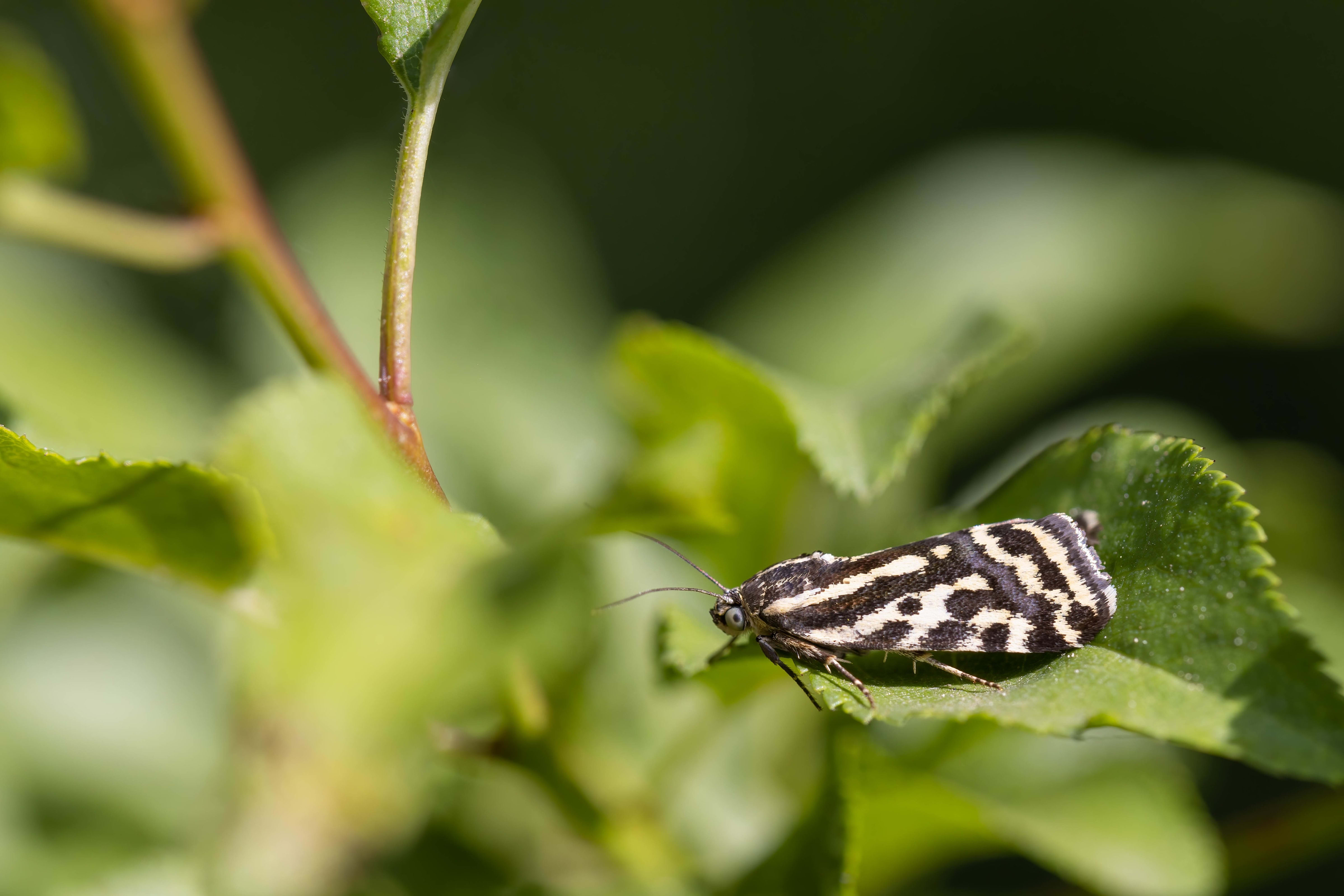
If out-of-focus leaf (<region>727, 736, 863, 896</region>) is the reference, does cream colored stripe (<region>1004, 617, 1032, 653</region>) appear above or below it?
above

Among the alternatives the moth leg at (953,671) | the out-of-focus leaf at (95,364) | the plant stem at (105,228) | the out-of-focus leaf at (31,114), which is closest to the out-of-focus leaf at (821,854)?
the moth leg at (953,671)

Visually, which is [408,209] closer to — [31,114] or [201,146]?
[201,146]

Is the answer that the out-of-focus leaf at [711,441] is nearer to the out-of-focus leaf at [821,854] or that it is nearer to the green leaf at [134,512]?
the out-of-focus leaf at [821,854]

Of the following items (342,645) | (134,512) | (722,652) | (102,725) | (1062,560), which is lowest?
(1062,560)

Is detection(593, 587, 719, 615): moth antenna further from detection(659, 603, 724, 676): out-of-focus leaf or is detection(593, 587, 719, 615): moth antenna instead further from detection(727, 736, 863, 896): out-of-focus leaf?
detection(727, 736, 863, 896): out-of-focus leaf

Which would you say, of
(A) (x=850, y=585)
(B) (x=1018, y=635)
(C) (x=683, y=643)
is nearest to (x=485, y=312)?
(A) (x=850, y=585)

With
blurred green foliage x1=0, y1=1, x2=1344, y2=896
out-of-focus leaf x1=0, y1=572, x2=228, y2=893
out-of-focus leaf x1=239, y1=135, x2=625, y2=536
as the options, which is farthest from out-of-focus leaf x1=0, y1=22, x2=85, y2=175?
out-of-focus leaf x1=239, y1=135, x2=625, y2=536
